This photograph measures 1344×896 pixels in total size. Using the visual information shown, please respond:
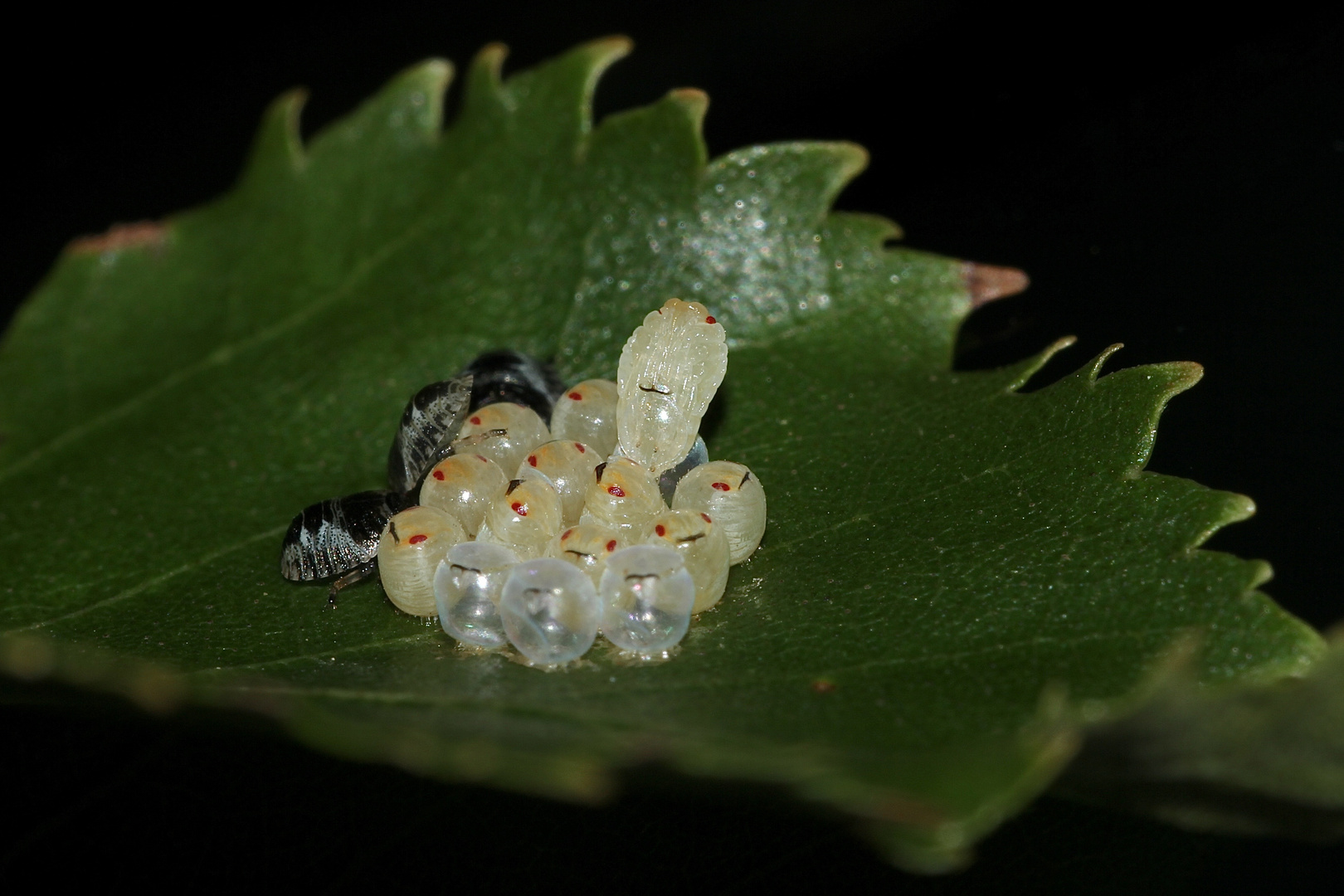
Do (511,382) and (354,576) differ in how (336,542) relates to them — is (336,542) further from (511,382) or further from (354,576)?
(511,382)

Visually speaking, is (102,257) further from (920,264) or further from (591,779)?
(591,779)

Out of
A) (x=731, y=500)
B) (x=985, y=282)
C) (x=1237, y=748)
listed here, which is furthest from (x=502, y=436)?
(x=1237, y=748)

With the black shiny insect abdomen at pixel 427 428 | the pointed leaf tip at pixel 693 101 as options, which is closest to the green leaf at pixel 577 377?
the pointed leaf tip at pixel 693 101

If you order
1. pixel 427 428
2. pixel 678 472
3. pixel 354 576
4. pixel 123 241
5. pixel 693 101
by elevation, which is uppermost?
pixel 693 101

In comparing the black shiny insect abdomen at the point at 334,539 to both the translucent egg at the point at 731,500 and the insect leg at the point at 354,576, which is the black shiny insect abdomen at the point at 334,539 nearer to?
the insect leg at the point at 354,576

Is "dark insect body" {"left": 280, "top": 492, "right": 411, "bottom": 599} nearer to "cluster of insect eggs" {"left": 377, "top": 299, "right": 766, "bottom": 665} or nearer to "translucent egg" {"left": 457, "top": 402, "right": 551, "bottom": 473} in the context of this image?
"cluster of insect eggs" {"left": 377, "top": 299, "right": 766, "bottom": 665}

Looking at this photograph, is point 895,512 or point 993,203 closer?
point 895,512

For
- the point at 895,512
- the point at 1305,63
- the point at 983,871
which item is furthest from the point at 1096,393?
the point at 1305,63

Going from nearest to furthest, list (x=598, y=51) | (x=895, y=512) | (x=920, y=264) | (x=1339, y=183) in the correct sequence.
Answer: (x=895, y=512), (x=920, y=264), (x=598, y=51), (x=1339, y=183)
